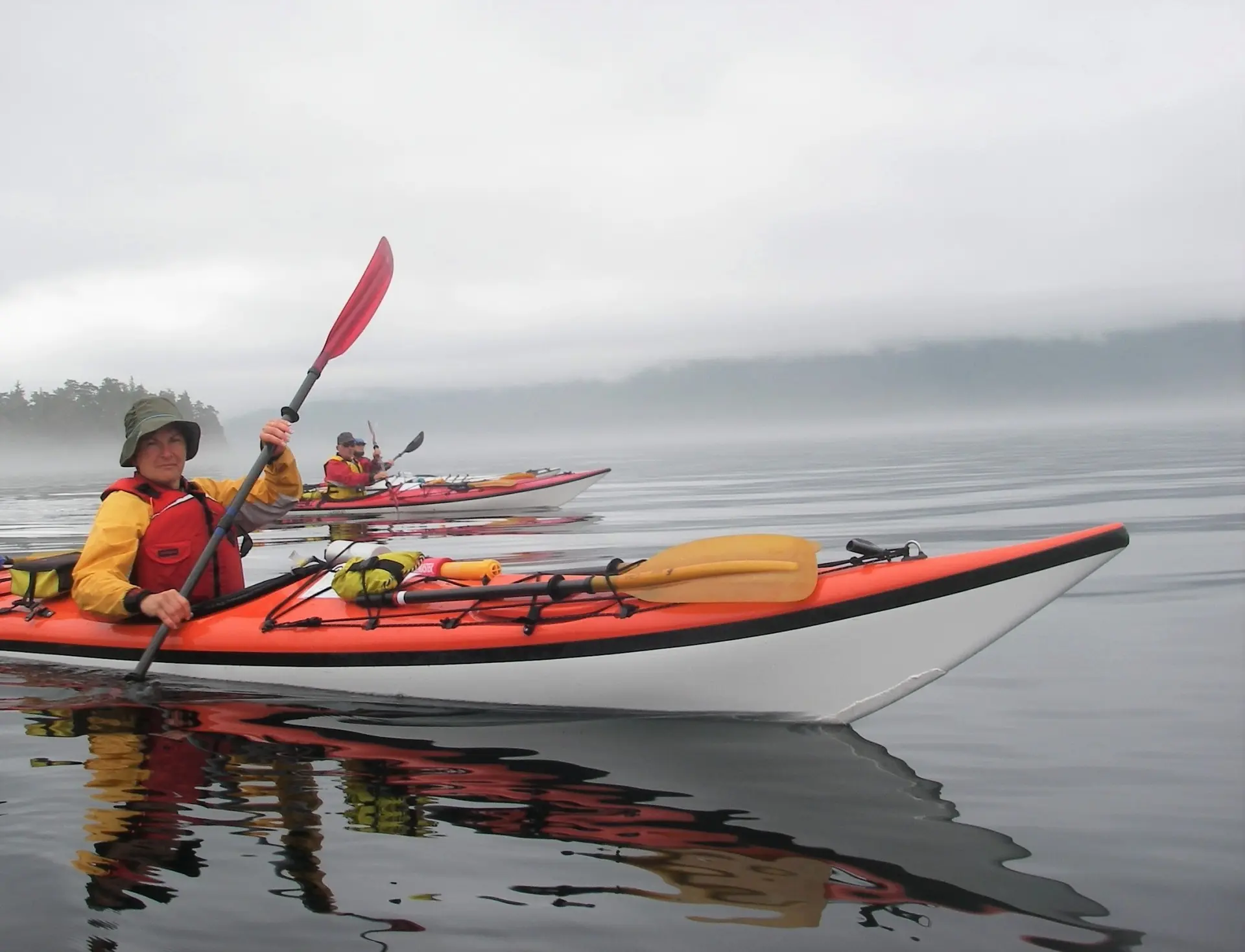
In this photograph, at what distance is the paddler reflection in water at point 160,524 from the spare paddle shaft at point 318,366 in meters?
0.10

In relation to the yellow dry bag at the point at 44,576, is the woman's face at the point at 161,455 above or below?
above

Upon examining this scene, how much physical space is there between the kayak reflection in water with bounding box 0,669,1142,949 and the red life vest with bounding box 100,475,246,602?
35.8 inches

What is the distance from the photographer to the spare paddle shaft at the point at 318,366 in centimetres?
583

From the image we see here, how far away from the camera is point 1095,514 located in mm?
13930

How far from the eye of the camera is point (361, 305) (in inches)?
289

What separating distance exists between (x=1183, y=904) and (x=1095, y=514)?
12098mm

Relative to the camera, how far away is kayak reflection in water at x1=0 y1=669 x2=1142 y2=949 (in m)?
3.16

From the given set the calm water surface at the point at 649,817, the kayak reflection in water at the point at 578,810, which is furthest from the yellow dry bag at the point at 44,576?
the kayak reflection in water at the point at 578,810

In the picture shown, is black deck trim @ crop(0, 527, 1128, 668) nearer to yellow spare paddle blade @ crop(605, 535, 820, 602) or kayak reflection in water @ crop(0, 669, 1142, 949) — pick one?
yellow spare paddle blade @ crop(605, 535, 820, 602)

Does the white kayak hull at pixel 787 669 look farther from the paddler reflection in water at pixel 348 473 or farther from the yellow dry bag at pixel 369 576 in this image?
the paddler reflection in water at pixel 348 473

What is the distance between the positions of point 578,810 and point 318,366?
4.12 m

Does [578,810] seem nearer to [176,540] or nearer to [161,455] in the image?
[176,540]

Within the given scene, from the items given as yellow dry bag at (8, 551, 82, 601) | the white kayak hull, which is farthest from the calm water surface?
yellow dry bag at (8, 551, 82, 601)

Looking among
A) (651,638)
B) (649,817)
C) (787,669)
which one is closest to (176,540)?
(651,638)
